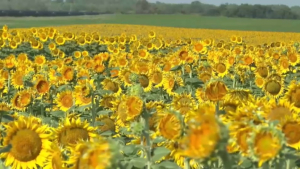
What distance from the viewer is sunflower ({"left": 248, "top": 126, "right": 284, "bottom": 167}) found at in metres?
1.66

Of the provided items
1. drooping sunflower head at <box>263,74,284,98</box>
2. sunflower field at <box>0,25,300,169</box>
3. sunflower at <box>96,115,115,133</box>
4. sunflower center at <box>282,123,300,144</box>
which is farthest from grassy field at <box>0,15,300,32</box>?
sunflower center at <box>282,123,300,144</box>

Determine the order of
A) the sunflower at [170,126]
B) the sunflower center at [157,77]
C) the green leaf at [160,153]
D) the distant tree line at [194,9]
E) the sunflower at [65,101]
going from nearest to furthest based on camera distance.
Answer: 1. the sunflower at [170,126]
2. the green leaf at [160,153]
3. the sunflower at [65,101]
4. the sunflower center at [157,77]
5. the distant tree line at [194,9]

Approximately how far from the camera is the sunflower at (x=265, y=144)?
65.3 inches

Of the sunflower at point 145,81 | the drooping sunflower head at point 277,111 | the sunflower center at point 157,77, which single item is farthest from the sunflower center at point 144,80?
the drooping sunflower head at point 277,111

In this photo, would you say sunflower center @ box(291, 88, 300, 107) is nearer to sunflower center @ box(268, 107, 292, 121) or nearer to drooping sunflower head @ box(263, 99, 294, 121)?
drooping sunflower head @ box(263, 99, 294, 121)

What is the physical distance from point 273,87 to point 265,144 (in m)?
3.79

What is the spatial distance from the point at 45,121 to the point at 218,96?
7.08 ft

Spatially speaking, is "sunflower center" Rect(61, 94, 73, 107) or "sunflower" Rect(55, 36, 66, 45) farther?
"sunflower" Rect(55, 36, 66, 45)

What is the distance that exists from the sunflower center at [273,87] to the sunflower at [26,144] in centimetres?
294

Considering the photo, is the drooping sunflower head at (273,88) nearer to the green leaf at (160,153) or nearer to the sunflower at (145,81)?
the sunflower at (145,81)

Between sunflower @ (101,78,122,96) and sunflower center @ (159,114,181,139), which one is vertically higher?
sunflower center @ (159,114,181,139)

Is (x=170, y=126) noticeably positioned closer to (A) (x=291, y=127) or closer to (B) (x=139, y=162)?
(B) (x=139, y=162)

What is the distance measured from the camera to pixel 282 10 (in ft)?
249

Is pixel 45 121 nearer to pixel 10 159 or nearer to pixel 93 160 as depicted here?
pixel 10 159
